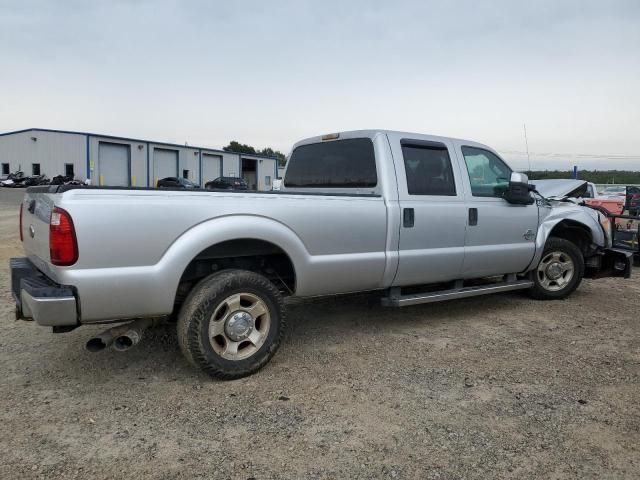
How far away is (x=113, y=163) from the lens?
4284 cm

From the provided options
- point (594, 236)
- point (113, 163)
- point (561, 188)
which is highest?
point (113, 163)

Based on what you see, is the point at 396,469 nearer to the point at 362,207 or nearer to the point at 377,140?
the point at 362,207

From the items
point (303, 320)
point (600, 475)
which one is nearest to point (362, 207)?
point (303, 320)

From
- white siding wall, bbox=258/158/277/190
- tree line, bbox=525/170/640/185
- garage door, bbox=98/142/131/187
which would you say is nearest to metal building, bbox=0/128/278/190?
garage door, bbox=98/142/131/187

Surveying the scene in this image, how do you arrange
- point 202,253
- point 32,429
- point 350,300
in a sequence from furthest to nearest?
point 350,300, point 202,253, point 32,429

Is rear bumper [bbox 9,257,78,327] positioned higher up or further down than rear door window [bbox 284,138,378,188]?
further down

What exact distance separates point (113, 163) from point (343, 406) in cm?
4376

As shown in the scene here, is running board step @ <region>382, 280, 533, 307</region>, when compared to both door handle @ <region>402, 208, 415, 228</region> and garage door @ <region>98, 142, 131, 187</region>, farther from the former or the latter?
garage door @ <region>98, 142, 131, 187</region>

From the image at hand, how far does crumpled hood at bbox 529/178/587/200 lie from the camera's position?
33.6 ft

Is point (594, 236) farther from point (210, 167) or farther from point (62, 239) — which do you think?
point (210, 167)

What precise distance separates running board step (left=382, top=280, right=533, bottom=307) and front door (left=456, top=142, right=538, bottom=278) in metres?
0.15

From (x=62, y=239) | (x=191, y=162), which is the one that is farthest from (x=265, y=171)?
(x=62, y=239)

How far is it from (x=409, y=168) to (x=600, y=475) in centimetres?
295

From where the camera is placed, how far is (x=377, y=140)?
475cm
